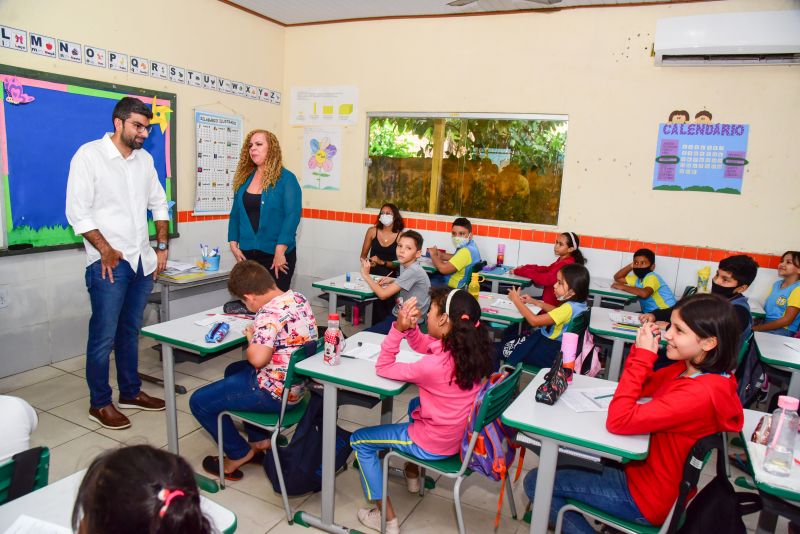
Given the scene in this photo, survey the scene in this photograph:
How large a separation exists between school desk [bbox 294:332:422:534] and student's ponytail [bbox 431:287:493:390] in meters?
0.26

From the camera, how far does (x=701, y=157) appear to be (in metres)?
4.81

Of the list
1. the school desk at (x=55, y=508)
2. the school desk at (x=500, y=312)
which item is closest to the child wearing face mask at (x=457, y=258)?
the school desk at (x=500, y=312)

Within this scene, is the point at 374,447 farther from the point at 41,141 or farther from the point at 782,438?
the point at 41,141

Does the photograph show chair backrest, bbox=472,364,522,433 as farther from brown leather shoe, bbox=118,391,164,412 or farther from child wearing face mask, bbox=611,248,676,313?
child wearing face mask, bbox=611,248,676,313

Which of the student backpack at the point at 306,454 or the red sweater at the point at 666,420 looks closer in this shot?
the red sweater at the point at 666,420

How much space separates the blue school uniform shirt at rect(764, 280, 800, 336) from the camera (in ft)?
13.1

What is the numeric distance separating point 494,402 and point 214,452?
1.82 m

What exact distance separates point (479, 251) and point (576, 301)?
241cm

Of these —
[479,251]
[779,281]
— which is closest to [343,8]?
[479,251]

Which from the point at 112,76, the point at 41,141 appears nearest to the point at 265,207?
the point at 41,141

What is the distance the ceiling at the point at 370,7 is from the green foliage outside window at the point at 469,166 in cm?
106

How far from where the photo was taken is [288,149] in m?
6.52

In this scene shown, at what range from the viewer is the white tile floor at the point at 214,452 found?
257 cm

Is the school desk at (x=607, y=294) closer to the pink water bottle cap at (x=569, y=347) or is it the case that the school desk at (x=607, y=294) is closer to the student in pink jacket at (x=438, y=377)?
the pink water bottle cap at (x=569, y=347)
